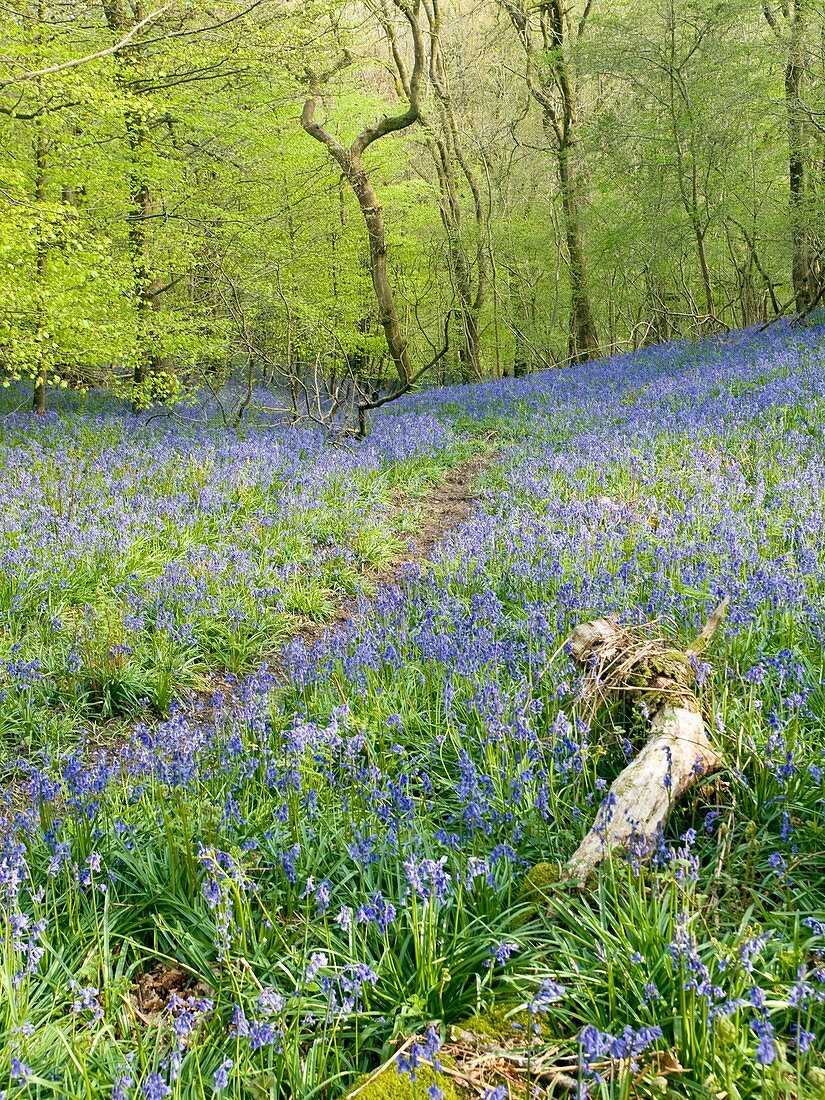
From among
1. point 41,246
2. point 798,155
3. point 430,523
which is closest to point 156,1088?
point 430,523

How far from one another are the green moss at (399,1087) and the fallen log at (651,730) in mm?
828

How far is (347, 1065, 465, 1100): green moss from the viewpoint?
75.9 inches

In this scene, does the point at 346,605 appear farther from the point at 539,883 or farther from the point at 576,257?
the point at 576,257

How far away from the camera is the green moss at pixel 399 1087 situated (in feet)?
6.33

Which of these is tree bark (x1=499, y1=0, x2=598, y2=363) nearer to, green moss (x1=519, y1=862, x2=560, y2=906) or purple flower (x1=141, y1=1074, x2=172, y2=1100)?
green moss (x1=519, y1=862, x2=560, y2=906)

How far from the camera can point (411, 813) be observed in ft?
9.39

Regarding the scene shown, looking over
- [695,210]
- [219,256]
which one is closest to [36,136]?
[219,256]

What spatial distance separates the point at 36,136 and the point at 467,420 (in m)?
9.14

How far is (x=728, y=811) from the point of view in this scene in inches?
115

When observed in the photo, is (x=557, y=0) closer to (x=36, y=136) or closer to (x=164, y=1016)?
(x=36, y=136)

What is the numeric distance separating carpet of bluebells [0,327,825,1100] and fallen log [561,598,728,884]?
0.10 m

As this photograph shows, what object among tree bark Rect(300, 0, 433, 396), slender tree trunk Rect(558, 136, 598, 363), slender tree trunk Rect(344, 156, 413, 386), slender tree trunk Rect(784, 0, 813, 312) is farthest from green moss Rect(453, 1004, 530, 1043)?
slender tree trunk Rect(558, 136, 598, 363)

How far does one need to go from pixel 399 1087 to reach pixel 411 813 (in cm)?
100

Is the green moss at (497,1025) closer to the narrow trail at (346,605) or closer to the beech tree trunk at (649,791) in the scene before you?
the beech tree trunk at (649,791)
